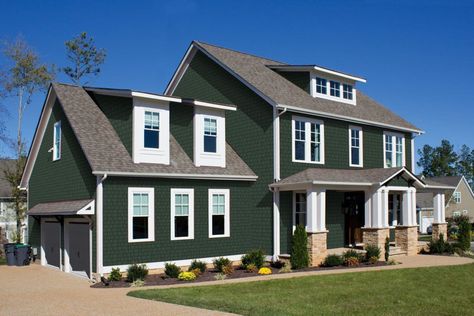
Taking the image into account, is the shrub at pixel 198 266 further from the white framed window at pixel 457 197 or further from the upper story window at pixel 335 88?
the white framed window at pixel 457 197

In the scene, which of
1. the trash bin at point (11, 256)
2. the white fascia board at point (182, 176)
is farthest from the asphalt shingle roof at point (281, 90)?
A: the trash bin at point (11, 256)

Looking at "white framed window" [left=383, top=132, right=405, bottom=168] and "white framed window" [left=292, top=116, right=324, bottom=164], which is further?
"white framed window" [left=383, top=132, right=405, bottom=168]

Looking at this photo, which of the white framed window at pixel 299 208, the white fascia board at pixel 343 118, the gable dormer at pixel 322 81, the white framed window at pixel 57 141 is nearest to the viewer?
the white framed window at pixel 57 141

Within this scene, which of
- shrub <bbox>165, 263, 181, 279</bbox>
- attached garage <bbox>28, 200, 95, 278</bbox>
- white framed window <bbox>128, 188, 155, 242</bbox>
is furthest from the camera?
white framed window <bbox>128, 188, 155, 242</bbox>

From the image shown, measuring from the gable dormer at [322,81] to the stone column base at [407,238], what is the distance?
277 inches

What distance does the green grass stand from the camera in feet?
42.7

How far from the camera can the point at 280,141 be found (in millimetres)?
23484

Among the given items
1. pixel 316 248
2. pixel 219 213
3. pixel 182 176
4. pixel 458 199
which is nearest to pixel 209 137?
pixel 182 176

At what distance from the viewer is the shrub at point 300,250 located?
70.2 ft

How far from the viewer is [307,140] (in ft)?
80.9

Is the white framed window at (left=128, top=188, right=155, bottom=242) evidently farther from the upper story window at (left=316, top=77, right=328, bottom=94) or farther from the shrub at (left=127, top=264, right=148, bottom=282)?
the upper story window at (left=316, top=77, right=328, bottom=94)

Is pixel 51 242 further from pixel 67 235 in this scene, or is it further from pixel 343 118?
pixel 343 118

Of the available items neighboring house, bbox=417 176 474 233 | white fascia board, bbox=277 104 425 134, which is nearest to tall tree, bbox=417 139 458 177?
neighboring house, bbox=417 176 474 233

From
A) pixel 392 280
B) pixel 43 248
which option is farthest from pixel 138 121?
pixel 392 280
